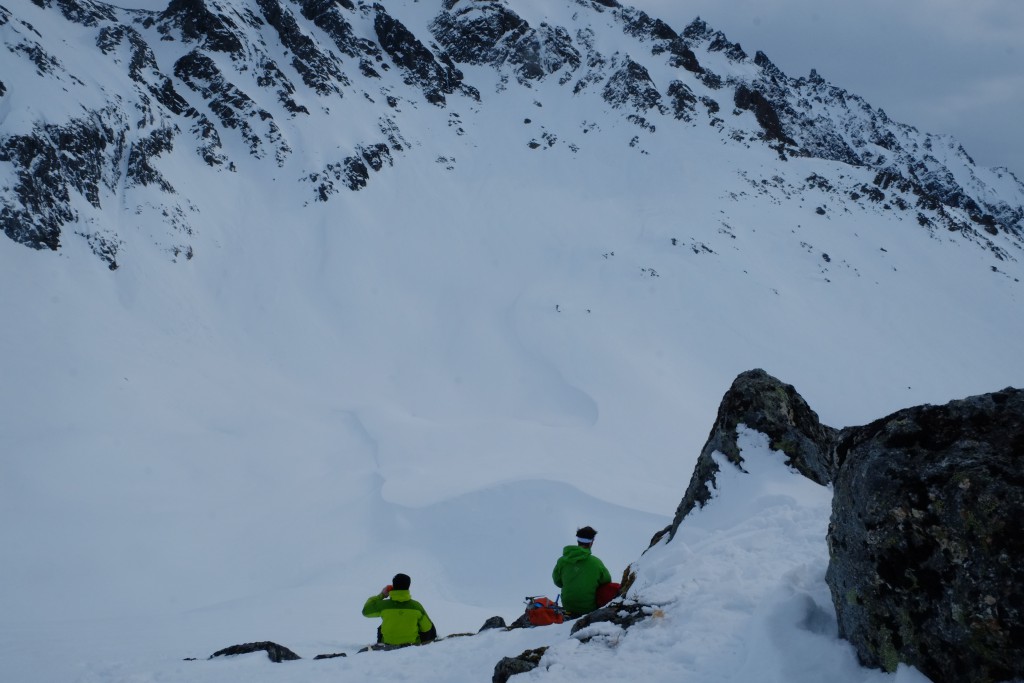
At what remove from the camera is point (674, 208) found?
1843 inches

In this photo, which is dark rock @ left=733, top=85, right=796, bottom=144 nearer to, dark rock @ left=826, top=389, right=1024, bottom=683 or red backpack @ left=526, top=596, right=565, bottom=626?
red backpack @ left=526, top=596, right=565, bottom=626

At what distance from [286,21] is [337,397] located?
124 feet

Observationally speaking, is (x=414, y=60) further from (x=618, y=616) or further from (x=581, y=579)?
(x=618, y=616)

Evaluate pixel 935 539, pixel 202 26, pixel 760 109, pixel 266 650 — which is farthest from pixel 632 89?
pixel 935 539

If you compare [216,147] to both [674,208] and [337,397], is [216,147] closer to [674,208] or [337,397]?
[337,397]

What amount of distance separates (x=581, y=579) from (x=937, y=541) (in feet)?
13.0

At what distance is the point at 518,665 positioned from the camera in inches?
176

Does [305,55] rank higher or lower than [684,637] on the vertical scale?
higher

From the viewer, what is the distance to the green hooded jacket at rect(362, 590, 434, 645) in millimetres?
7336

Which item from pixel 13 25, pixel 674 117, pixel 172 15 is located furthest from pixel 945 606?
pixel 674 117

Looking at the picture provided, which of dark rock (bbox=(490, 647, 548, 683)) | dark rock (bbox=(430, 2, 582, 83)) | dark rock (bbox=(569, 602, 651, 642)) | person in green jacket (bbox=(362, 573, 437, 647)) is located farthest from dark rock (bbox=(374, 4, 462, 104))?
dark rock (bbox=(490, 647, 548, 683))

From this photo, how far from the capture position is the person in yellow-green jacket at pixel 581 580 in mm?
6367

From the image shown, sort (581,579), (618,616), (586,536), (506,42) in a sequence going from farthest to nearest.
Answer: (506,42) < (586,536) < (581,579) < (618,616)

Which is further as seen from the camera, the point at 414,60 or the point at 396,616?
the point at 414,60
